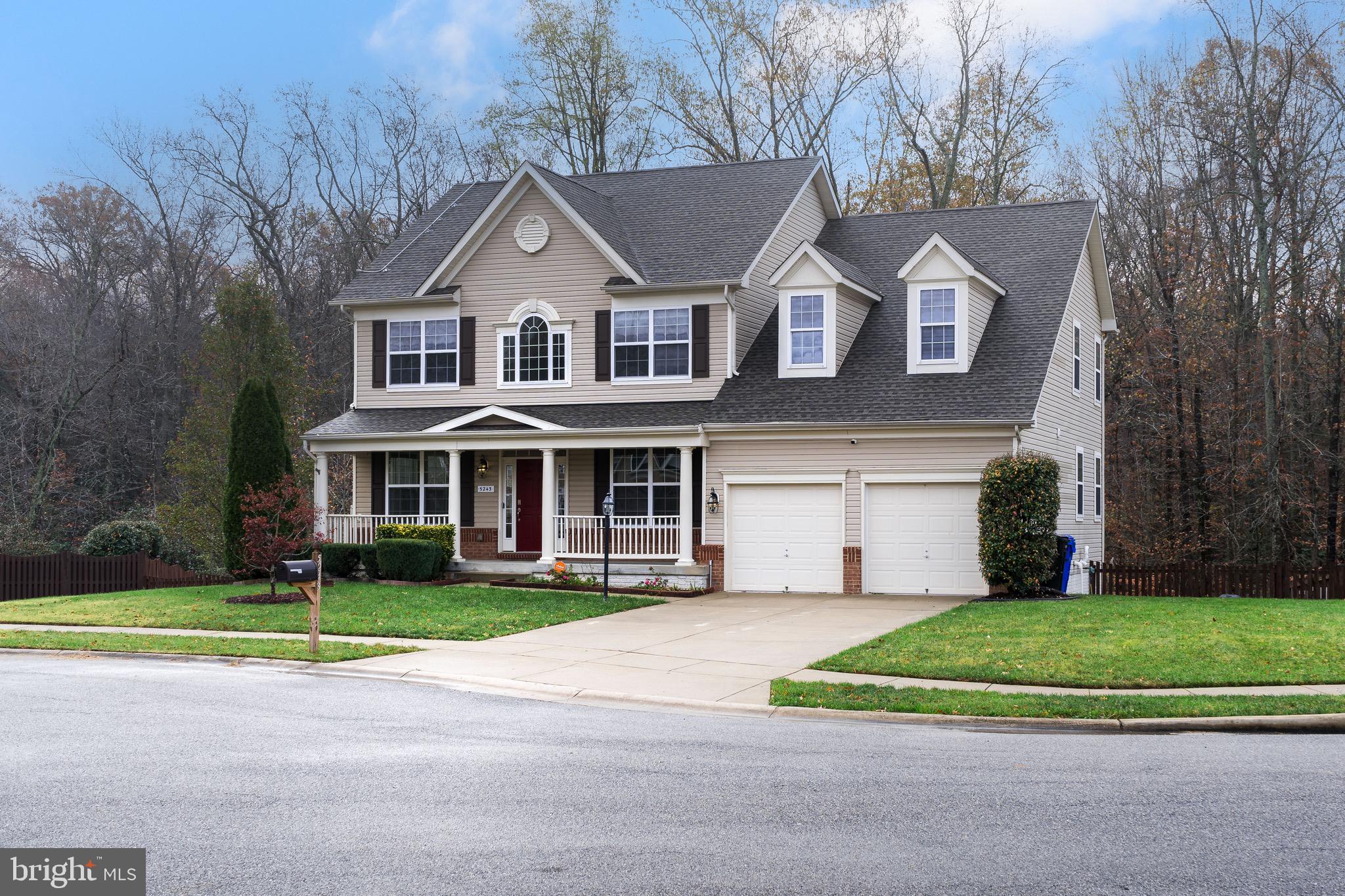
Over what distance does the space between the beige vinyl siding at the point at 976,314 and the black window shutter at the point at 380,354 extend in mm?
12842

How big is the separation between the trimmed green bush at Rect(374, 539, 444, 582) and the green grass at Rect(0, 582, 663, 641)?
66 centimetres

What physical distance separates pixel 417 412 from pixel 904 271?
1098 cm

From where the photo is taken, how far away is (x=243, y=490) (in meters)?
24.3

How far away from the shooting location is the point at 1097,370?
1157 inches

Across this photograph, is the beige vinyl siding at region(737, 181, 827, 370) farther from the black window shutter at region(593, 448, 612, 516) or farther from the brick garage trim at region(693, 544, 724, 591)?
the brick garage trim at region(693, 544, 724, 591)

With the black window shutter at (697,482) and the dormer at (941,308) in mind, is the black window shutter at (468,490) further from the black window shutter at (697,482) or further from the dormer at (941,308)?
the dormer at (941,308)

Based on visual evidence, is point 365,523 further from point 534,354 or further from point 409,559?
point 534,354

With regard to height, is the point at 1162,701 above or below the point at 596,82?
below

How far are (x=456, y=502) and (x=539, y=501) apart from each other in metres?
1.92

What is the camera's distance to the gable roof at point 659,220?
25578 mm

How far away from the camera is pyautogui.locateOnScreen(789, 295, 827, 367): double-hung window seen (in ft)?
80.0

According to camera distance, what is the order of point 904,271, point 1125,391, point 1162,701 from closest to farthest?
point 1162,701 → point 904,271 → point 1125,391

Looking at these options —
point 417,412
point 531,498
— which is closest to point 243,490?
point 417,412

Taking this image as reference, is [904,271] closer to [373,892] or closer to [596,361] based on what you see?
[596,361]
